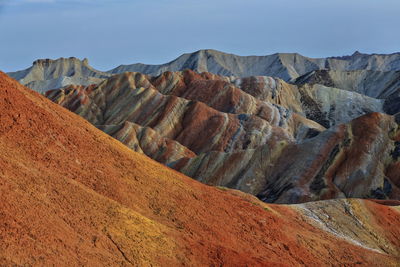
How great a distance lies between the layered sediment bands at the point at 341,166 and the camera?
66.1m

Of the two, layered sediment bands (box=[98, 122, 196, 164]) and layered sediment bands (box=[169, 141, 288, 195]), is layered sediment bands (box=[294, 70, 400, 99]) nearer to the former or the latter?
layered sediment bands (box=[98, 122, 196, 164])

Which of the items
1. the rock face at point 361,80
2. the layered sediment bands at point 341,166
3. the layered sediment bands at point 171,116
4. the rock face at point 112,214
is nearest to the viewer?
the rock face at point 112,214

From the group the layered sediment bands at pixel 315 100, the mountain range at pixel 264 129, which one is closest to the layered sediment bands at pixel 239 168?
the mountain range at pixel 264 129

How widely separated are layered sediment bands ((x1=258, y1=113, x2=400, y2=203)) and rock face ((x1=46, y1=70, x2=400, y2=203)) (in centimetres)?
12

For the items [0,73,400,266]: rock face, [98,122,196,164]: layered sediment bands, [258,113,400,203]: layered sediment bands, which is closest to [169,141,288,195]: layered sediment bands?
[258,113,400,203]: layered sediment bands

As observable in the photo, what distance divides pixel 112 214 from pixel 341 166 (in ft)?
164

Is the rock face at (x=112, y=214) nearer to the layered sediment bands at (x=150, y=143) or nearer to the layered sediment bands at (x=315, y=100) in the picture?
the layered sediment bands at (x=150, y=143)

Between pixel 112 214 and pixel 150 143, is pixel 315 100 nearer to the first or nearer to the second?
pixel 150 143

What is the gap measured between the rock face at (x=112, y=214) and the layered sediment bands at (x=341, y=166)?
27219mm

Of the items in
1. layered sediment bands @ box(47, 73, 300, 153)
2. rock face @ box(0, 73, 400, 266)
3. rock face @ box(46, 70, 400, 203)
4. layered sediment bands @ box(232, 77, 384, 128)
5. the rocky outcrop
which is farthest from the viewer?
layered sediment bands @ box(232, 77, 384, 128)

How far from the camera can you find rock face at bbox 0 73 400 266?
20.5m

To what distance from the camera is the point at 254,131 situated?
92.8 m

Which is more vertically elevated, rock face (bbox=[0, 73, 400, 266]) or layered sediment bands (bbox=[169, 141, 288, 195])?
rock face (bbox=[0, 73, 400, 266])

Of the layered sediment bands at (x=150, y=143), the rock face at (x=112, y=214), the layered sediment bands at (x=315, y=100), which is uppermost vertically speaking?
the rock face at (x=112, y=214)
